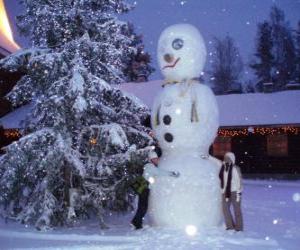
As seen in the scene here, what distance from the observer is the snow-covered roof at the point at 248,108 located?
2375cm

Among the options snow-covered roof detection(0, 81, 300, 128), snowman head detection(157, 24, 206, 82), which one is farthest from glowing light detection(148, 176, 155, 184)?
snow-covered roof detection(0, 81, 300, 128)

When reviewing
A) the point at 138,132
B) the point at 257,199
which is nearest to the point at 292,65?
the point at 257,199

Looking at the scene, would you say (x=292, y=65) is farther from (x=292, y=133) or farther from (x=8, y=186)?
(x=8, y=186)

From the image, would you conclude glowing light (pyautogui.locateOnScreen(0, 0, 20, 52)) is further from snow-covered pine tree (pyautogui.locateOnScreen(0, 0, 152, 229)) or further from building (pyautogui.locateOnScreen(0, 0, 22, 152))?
snow-covered pine tree (pyautogui.locateOnScreen(0, 0, 152, 229))

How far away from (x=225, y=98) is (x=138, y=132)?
Answer: 1651 centimetres

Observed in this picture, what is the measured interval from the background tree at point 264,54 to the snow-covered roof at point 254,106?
26.6 meters

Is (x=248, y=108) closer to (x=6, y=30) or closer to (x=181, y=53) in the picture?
(x=6, y=30)

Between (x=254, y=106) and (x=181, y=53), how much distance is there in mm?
16590

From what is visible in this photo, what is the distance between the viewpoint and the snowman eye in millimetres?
9906

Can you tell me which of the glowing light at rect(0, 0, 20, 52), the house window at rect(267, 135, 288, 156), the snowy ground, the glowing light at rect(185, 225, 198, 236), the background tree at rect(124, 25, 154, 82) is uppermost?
the background tree at rect(124, 25, 154, 82)

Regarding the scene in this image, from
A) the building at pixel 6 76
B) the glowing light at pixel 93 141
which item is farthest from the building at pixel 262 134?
the glowing light at pixel 93 141

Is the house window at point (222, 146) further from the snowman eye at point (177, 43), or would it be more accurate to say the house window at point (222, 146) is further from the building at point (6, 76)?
the snowman eye at point (177, 43)

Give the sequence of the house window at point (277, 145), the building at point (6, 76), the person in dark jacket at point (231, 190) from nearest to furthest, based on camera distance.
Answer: the person in dark jacket at point (231, 190)
the house window at point (277, 145)
the building at point (6, 76)

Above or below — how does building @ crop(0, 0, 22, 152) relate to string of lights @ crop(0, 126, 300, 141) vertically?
above
